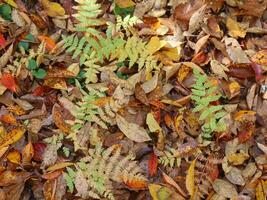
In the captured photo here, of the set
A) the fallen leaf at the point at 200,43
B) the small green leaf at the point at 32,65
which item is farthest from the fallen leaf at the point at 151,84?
the small green leaf at the point at 32,65

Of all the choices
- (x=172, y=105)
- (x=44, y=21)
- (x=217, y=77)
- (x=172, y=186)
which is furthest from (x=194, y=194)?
(x=44, y=21)

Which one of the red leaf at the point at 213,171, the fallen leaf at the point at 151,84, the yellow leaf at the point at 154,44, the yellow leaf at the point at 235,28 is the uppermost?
the yellow leaf at the point at 235,28

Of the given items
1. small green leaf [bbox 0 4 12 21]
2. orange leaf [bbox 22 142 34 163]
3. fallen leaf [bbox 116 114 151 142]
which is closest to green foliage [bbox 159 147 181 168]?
fallen leaf [bbox 116 114 151 142]


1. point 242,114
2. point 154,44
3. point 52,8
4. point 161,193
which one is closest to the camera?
point 161,193

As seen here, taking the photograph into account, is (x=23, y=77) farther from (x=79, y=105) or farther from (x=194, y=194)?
(x=194, y=194)

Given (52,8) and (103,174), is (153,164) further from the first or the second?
(52,8)

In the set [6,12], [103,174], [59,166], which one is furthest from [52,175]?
[6,12]

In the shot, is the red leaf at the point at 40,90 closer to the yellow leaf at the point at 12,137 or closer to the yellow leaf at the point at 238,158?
the yellow leaf at the point at 12,137
